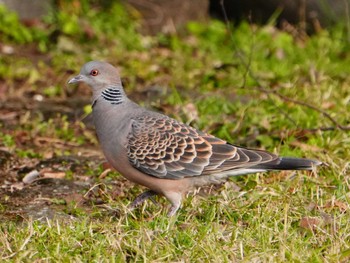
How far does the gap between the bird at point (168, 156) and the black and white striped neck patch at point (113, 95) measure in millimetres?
35

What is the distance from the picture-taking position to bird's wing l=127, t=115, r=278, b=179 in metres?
5.32

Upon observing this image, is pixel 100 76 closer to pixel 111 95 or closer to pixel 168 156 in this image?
pixel 111 95

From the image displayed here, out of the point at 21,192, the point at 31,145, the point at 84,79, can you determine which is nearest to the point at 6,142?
the point at 31,145

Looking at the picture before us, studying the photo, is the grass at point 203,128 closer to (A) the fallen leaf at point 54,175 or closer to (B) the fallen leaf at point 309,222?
(B) the fallen leaf at point 309,222

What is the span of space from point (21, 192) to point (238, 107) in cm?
224

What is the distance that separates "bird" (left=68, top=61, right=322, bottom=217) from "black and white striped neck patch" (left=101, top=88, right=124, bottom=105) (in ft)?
0.12

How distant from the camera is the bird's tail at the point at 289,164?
5.30 meters

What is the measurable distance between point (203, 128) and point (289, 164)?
165 cm

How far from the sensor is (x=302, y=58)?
880 centimetres

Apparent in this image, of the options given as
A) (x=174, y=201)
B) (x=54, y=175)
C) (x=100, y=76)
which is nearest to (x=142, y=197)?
(x=174, y=201)

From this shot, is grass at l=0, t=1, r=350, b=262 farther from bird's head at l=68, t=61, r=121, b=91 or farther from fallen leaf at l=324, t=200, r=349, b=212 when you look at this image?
bird's head at l=68, t=61, r=121, b=91

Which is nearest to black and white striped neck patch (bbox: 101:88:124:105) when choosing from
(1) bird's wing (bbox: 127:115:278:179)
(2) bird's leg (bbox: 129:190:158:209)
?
(1) bird's wing (bbox: 127:115:278:179)

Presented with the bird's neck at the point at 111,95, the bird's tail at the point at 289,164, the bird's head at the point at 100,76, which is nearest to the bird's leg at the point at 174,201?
the bird's tail at the point at 289,164

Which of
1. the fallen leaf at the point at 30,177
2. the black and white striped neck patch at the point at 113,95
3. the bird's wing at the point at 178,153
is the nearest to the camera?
the bird's wing at the point at 178,153
